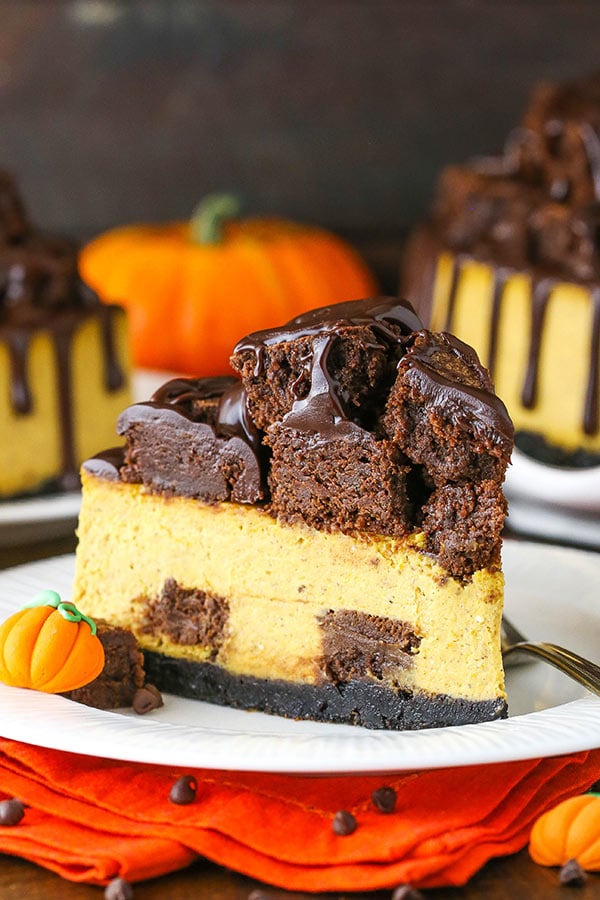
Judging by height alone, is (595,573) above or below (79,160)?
below

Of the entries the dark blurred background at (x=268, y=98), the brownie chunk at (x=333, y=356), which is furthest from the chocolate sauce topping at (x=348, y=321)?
the dark blurred background at (x=268, y=98)

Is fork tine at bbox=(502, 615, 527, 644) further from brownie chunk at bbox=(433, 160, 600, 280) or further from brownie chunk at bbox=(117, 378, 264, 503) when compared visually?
brownie chunk at bbox=(433, 160, 600, 280)

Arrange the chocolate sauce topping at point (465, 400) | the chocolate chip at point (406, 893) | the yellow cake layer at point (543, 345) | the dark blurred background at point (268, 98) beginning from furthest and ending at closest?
1. the dark blurred background at point (268, 98)
2. the yellow cake layer at point (543, 345)
3. the chocolate sauce topping at point (465, 400)
4. the chocolate chip at point (406, 893)

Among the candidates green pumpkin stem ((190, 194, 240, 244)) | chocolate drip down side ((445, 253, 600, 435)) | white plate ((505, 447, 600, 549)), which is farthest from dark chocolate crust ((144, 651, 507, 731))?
green pumpkin stem ((190, 194, 240, 244))

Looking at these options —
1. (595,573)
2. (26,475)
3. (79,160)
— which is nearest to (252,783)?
(595,573)

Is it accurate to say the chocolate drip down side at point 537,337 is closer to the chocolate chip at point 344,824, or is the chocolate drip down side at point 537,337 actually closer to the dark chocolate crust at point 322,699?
the dark chocolate crust at point 322,699

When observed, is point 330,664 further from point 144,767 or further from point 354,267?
point 354,267
